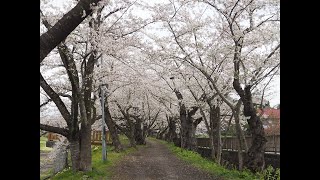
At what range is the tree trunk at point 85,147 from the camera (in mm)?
11654

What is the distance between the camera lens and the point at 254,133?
10.9 m

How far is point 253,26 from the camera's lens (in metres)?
11.3

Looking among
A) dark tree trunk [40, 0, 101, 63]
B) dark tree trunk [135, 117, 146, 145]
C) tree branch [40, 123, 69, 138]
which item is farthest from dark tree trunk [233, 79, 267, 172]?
dark tree trunk [135, 117, 146, 145]

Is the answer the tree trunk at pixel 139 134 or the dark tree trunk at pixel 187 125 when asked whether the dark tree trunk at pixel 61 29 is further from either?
the tree trunk at pixel 139 134

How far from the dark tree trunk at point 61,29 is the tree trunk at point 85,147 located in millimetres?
7693

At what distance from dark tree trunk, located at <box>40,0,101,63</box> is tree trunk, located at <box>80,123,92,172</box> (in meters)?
7.69

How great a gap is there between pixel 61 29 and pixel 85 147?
815 centimetres

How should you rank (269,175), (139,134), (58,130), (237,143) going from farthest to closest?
(139,134) → (237,143) → (58,130) → (269,175)

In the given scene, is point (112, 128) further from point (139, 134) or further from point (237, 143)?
point (139, 134)

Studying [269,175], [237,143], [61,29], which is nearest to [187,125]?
[237,143]

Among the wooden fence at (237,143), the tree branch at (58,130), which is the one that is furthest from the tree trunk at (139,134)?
the tree branch at (58,130)
